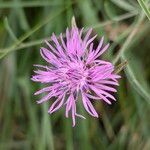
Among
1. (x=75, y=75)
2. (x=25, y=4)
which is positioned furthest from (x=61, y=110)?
(x=75, y=75)

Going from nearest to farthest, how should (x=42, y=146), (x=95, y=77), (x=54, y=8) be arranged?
(x=95, y=77)
(x=42, y=146)
(x=54, y=8)

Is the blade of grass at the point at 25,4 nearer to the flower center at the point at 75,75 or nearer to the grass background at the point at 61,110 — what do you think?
the grass background at the point at 61,110

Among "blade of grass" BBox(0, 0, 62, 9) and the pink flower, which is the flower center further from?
"blade of grass" BBox(0, 0, 62, 9)

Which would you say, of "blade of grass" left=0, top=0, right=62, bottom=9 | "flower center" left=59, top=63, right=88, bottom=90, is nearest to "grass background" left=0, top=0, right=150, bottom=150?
"blade of grass" left=0, top=0, right=62, bottom=9

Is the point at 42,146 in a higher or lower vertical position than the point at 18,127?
lower

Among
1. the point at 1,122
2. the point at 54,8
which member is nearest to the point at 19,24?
the point at 54,8

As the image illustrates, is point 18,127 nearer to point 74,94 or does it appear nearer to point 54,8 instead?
point 54,8
